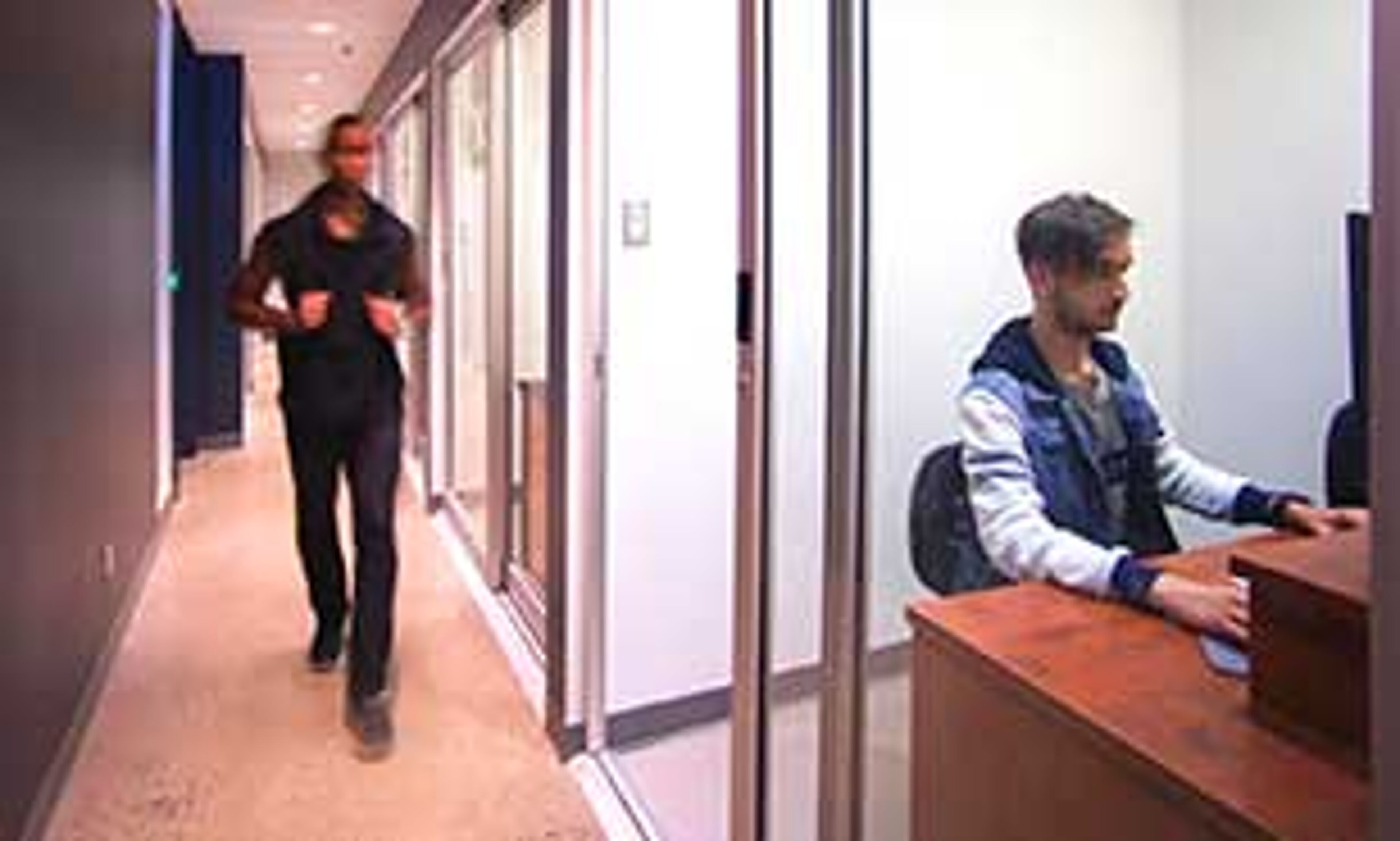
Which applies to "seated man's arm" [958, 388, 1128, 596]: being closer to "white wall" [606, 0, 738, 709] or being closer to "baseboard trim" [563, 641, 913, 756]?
"baseboard trim" [563, 641, 913, 756]

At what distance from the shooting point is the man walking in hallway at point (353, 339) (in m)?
3.53

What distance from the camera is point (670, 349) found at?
3334mm

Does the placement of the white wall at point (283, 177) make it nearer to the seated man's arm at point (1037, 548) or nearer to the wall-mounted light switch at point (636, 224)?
the wall-mounted light switch at point (636, 224)

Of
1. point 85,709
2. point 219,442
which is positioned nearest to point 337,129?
point 85,709

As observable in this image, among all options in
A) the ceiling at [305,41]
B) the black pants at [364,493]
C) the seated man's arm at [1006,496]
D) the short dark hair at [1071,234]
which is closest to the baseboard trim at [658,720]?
the black pants at [364,493]

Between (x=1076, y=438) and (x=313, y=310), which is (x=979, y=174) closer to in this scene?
(x=1076, y=438)

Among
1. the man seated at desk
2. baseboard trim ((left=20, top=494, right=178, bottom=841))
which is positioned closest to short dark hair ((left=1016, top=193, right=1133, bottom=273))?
the man seated at desk

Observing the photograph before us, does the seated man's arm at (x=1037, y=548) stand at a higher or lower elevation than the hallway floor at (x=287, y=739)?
higher

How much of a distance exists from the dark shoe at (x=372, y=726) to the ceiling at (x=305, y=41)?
2229mm

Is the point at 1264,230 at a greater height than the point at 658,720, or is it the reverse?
the point at 1264,230

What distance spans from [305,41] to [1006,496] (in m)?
7.57

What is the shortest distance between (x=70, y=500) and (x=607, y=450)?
4.70ft

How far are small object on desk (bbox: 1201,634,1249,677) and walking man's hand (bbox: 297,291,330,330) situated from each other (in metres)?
2.60

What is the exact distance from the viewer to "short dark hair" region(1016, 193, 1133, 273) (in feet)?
6.97
